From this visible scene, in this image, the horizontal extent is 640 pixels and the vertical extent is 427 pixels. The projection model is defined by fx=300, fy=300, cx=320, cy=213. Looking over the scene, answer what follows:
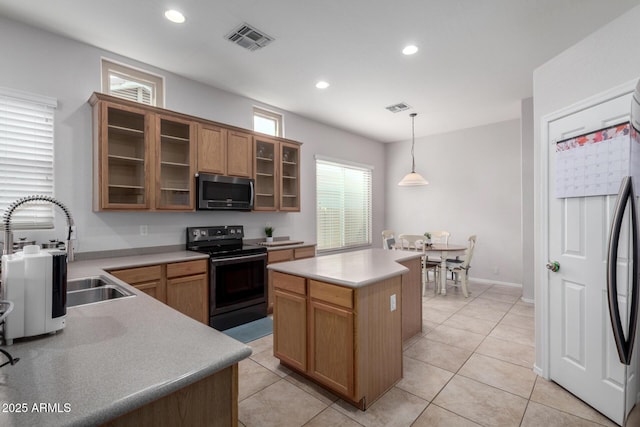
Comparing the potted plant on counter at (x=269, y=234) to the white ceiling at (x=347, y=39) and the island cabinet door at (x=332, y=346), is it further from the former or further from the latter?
the island cabinet door at (x=332, y=346)

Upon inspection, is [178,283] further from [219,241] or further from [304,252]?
[304,252]

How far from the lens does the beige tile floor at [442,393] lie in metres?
1.99

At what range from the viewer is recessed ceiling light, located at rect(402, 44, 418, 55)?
3094mm

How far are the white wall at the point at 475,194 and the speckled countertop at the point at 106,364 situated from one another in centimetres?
585

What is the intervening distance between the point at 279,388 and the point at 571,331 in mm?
2231

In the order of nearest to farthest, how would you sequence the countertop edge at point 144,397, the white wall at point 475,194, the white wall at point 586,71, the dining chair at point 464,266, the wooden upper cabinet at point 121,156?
the countertop edge at point 144,397 < the white wall at point 586,71 < the wooden upper cabinet at point 121,156 < the dining chair at point 464,266 < the white wall at point 475,194

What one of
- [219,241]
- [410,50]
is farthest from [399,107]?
[219,241]

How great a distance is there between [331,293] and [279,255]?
2.12m

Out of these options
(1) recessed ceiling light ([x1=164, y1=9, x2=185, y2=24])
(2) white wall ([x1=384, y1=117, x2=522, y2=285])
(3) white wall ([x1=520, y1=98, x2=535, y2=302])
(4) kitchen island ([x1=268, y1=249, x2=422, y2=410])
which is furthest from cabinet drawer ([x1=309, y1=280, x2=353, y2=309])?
(2) white wall ([x1=384, y1=117, x2=522, y2=285])

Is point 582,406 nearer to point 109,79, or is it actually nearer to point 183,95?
point 183,95

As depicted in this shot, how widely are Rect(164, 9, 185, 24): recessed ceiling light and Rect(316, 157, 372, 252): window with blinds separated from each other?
3159 millimetres

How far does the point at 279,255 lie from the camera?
417 centimetres

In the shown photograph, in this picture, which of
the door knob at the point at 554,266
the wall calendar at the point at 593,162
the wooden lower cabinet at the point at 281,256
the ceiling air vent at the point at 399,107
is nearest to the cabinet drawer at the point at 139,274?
the wooden lower cabinet at the point at 281,256

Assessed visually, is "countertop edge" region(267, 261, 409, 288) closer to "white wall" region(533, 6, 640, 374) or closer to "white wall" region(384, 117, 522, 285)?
"white wall" region(533, 6, 640, 374)
